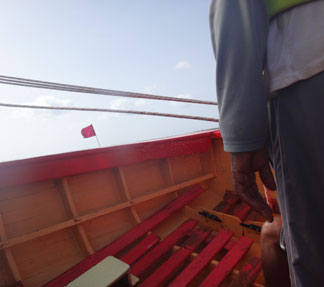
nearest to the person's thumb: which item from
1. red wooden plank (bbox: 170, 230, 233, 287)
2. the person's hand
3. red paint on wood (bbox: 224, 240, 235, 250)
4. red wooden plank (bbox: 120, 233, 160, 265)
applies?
the person's hand

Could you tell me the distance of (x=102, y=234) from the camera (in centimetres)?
225

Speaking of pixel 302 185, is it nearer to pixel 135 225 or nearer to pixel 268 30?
pixel 268 30

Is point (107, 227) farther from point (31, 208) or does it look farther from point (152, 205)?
point (31, 208)

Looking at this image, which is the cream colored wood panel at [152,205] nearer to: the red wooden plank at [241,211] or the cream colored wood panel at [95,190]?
the cream colored wood panel at [95,190]

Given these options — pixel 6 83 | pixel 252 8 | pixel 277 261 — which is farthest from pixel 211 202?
pixel 6 83

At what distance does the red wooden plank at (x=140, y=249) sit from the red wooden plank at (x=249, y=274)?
821 millimetres

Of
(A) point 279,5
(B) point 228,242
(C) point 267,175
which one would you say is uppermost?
(A) point 279,5

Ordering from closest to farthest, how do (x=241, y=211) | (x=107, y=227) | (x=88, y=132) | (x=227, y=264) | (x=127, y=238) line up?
1. (x=227, y=264)
2. (x=127, y=238)
3. (x=107, y=227)
4. (x=241, y=211)
5. (x=88, y=132)

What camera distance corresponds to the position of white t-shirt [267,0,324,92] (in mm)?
627

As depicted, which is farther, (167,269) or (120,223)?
(120,223)

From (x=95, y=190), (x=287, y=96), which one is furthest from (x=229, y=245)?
(x=287, y=96)

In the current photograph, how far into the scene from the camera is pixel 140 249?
206 cm

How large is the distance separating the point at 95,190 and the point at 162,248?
0.95 m

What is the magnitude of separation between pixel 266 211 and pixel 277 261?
1.73 feet
